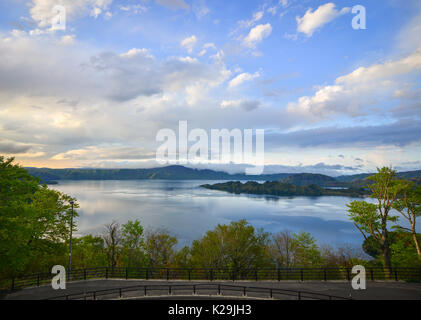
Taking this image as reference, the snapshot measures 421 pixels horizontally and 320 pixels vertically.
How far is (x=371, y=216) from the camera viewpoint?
17.1m

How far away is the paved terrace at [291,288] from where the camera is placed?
36.6 feet

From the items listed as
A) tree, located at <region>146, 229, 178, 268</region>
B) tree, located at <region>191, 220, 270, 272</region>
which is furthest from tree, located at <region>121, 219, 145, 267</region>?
tree, located at <region>191, 220, 270, 272</region>

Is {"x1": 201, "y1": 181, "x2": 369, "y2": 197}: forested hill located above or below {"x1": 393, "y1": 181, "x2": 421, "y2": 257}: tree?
below

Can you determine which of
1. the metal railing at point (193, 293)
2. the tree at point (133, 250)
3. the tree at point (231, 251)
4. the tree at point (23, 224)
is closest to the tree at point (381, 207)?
the metal railing at point (193, 293)

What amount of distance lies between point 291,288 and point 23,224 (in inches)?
706

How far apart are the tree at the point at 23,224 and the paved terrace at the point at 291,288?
2.97m

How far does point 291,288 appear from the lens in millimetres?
12164

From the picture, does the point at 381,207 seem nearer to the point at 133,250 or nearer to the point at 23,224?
the point at 23,224

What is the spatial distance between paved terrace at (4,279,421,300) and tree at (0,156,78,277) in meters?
2.97

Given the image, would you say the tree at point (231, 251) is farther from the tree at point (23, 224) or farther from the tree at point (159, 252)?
the tree at point (23, 224)

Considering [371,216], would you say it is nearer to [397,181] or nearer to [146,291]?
[397,181]

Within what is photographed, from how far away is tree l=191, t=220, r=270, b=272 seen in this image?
79.8ft

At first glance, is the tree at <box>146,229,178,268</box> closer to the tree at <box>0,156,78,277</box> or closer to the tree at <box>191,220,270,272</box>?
the tree at <box>191,220,270,272</box>
